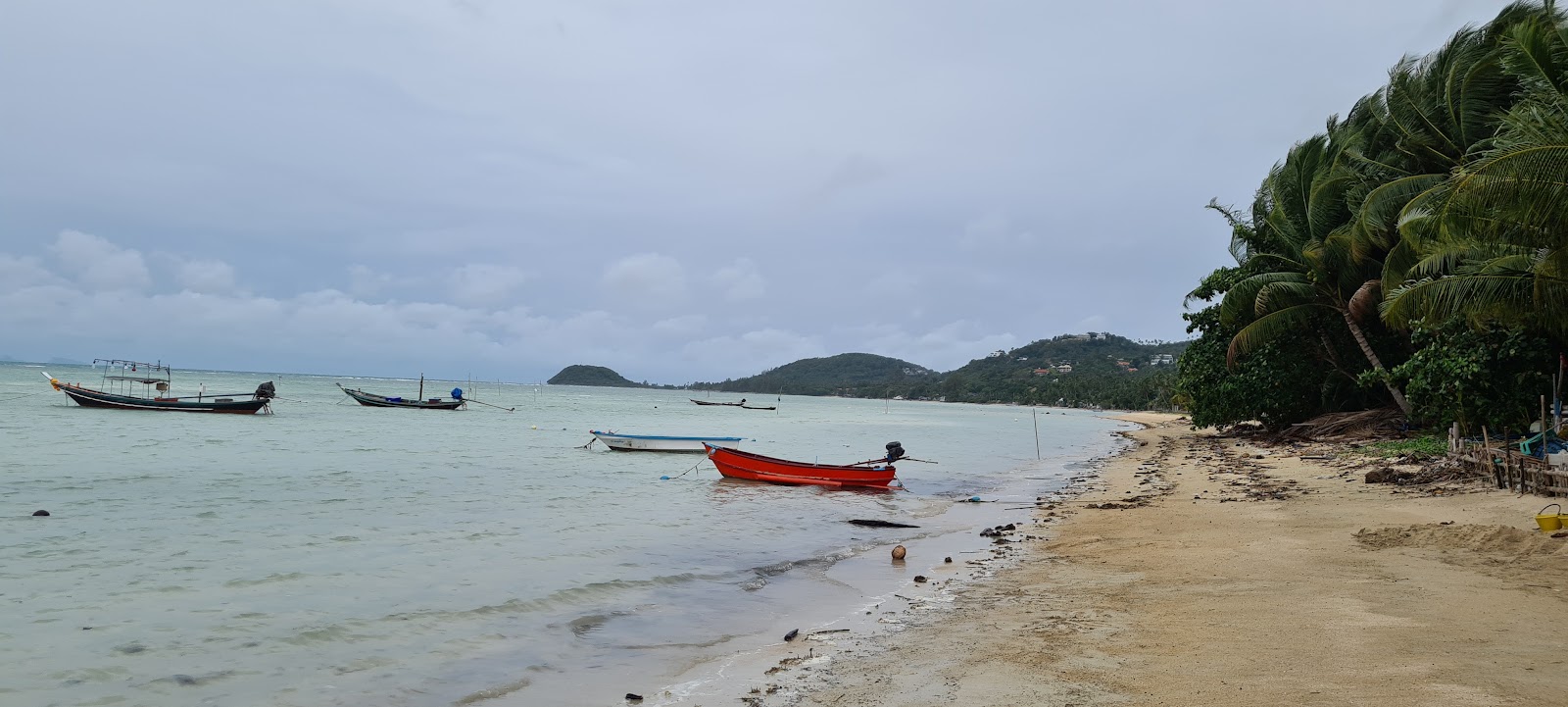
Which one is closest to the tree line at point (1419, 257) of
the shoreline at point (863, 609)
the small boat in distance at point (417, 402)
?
the shoreline at point (863, 609)

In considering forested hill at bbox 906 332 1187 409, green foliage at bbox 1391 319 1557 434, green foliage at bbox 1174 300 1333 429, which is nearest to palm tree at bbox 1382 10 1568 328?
green foliage at bbox 1391 319 1557 434

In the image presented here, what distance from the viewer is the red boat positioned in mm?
19109

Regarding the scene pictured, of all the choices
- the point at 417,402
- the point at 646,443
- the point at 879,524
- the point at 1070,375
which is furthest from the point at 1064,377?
the point at 879,524

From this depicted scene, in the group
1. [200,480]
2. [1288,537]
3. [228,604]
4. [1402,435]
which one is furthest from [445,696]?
[1402,435]

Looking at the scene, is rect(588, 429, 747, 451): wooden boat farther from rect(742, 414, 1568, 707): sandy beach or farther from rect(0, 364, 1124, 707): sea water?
rect(742, 414, 1568, 707): sandy beach

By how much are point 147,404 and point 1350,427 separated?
50.4 m

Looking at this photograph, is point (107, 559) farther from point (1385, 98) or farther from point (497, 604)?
point (1385, 98)

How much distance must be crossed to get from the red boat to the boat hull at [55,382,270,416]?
32992mm

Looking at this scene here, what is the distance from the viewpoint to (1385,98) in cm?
2131

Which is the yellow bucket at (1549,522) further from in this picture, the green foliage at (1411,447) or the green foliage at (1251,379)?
the green foliage at (1251,379)

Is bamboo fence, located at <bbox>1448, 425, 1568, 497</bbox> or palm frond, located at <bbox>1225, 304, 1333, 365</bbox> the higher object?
palm frond, located at <bbox>1225, 304, 1333, 365</bbox>

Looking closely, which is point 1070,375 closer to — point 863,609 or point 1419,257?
point 1419,257

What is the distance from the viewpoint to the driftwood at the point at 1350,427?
2372cm

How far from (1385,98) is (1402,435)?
29.4 feet
